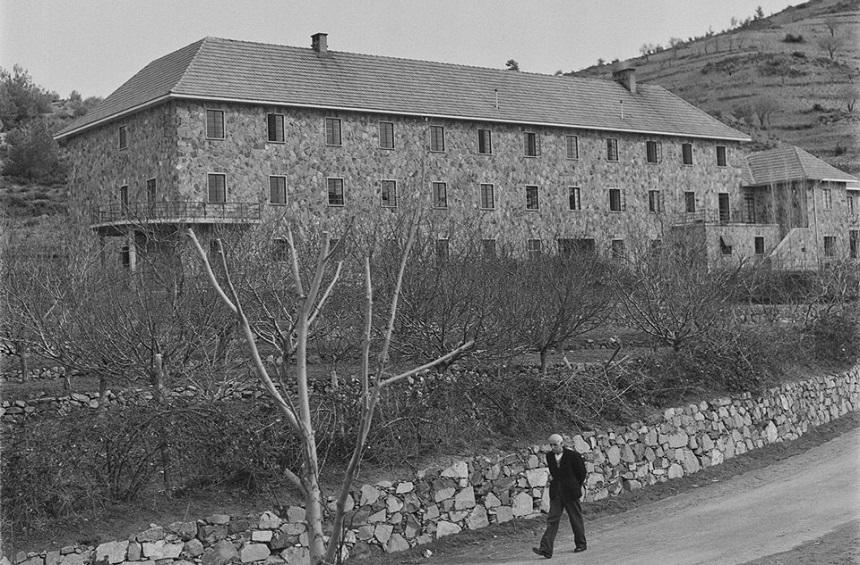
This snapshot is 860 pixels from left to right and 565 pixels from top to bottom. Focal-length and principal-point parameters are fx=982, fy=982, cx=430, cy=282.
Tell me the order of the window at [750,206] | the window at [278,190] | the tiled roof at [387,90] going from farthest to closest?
the window at [750,206] → the tiled roof at [387,90] → the window at [278,190]

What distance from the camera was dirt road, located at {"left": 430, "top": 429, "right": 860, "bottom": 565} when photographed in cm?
1466

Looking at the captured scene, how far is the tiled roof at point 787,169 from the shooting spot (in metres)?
60.0

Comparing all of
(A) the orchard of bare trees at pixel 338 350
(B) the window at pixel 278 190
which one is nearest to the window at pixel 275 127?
(B) the window at pixel 278 190

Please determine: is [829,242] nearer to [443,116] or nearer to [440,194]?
[440,194]

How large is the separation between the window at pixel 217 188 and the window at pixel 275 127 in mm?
2894

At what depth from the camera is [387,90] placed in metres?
46.4

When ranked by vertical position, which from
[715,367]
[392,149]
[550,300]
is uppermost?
[392,149]

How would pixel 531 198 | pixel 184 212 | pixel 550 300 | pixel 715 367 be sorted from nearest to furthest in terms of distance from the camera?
pixel 550 300 < pixel 715 367 < pixel 184 212 < pixel 531 198

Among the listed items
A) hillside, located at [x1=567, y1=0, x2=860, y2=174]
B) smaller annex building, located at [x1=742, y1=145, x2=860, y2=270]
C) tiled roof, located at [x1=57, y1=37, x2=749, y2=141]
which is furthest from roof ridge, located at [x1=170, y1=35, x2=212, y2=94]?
hillside, located at [x1=567, y1=0, x2=860, y2=174]

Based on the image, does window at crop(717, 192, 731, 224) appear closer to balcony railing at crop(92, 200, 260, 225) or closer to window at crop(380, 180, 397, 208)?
window at crop(380, 180, 397, 208)

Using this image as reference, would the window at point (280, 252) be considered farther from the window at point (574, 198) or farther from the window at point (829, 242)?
the window at point (829, 242)

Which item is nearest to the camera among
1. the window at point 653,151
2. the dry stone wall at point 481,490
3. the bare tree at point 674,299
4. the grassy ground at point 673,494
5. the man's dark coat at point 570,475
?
the dry stone wall at point 481,490

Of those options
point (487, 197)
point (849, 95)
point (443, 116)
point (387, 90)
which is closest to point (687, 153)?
point (487, 197)

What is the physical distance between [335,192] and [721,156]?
25.9 meters
